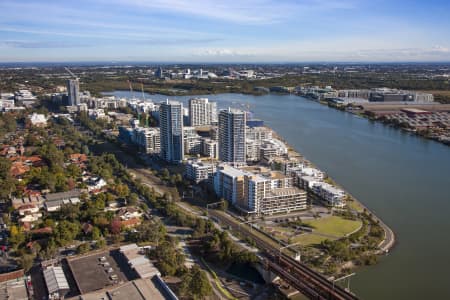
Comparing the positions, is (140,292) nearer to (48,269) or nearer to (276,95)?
(48,269)

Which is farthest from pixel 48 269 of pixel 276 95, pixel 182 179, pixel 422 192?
pixel 276 95

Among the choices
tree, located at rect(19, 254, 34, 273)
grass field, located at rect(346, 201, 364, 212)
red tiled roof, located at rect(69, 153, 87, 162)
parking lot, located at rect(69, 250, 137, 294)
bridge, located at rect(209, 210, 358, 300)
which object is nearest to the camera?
bridge, located at rect(209, 210, 358, 300)

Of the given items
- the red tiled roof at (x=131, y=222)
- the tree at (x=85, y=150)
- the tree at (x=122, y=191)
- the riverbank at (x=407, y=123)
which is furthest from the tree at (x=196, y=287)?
the riverbank at (x=407, y=123)

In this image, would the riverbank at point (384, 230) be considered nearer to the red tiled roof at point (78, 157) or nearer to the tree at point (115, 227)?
the tree at point (115, 227)

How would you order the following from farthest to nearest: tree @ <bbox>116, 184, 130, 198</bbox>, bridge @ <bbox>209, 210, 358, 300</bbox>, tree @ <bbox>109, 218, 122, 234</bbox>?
tree @ <bbox>116, 184, 130, 198</bbox> → tree @ <bbox>109, 218, 122, 234</bbox> → bridge @ <bbox>209, 210, 358, 300</bbox>

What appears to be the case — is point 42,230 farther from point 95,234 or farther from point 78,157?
point 78,157

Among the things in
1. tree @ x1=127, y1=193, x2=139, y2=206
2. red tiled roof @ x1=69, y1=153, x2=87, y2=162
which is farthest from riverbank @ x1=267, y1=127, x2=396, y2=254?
red tiled roof @ x1=69, y1=153, x2=87, y2=162

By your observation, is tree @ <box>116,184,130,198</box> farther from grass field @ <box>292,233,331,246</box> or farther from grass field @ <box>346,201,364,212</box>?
grass field @ <box>346,201,364,212</box>
